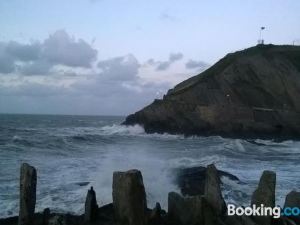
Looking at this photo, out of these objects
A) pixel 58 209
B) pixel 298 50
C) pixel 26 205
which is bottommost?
pixel 58 209

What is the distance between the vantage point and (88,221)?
8500mm

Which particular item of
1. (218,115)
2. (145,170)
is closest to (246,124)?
(218,115)

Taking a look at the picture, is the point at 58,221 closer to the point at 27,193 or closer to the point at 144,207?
the point at 27,193

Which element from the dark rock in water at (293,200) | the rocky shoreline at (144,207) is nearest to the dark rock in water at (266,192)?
the rocky shoreline at (144,207)

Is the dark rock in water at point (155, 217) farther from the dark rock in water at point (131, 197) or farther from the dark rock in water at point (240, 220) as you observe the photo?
the dark rock in water at point (240, 220)

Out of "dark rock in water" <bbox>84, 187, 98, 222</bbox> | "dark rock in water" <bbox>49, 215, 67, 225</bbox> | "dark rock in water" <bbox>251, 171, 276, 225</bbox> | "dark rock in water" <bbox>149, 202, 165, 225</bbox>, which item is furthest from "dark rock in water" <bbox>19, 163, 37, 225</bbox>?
"dark rock in water" <bbox>251, 171, 276, 225</bbox>

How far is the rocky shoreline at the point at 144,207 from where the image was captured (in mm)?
7418

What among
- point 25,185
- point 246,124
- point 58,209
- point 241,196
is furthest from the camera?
point 246,124

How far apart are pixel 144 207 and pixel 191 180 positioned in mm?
7159

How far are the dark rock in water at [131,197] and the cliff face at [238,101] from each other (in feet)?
151

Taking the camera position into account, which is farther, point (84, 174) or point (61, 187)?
point (84, 174)

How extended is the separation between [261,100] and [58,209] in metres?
51.1

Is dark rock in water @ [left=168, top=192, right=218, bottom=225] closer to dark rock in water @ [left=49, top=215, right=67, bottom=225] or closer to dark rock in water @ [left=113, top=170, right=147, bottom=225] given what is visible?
dark rock in water @ [left=113, top=170, right=147, bottom=225]

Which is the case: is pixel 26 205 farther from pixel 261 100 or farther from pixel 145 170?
pixel 261 100
